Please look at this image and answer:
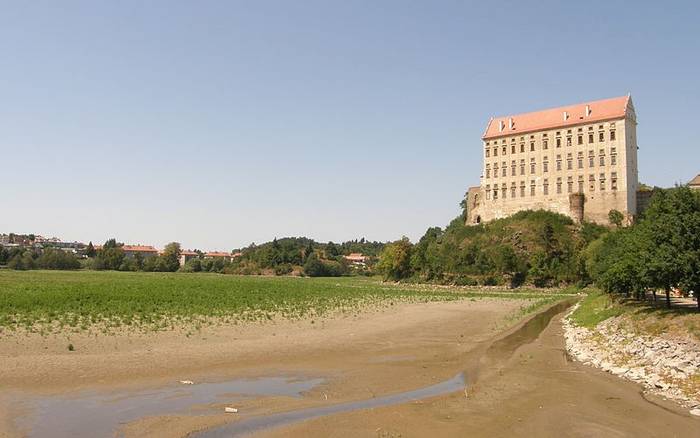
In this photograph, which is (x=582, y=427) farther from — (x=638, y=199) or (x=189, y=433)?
(x=638, y=199)

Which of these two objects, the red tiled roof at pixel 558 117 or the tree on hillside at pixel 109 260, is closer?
the red tiled roof at pixel 558 117

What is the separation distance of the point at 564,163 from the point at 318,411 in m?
94.8

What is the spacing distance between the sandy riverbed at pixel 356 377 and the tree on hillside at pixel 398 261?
3566 inches

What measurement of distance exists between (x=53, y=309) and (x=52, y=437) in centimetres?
2957

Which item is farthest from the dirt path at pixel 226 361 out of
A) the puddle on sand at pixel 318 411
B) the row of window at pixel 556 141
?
the row of window at pixel 556 141

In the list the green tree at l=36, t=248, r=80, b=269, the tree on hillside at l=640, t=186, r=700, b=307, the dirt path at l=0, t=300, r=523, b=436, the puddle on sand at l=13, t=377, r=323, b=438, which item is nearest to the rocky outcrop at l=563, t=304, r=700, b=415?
the tree on hillside at l=640, t=186, r=700, b=307

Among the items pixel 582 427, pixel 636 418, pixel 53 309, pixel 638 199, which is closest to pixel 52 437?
pixel 582 427

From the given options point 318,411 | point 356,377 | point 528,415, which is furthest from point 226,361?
point 528,415

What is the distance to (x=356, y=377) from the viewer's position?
22391 mm

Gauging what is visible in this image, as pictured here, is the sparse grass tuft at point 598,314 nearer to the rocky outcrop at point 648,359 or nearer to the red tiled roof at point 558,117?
the rocky outcrop at point 648,359

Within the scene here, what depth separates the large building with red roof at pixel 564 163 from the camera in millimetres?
94062

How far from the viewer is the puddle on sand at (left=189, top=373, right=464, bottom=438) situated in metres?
14.9

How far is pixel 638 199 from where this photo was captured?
9800 cm

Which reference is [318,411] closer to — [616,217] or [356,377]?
[356,377]
